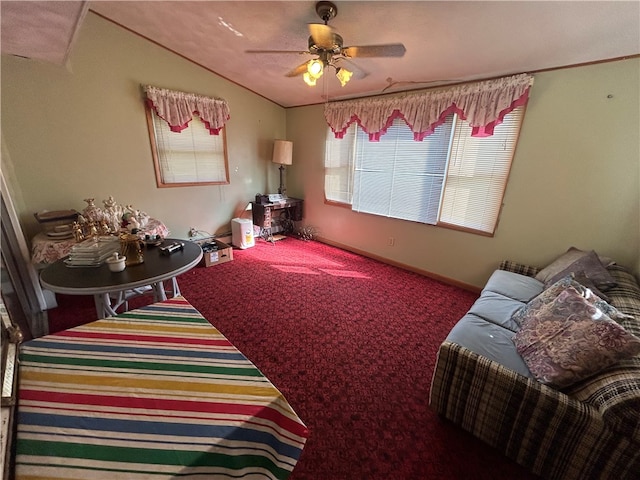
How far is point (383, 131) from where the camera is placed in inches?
131

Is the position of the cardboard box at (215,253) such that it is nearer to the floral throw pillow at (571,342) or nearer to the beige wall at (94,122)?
the beige wall at (94,122)

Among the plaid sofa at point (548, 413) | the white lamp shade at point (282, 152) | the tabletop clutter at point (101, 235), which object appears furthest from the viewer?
the white lamp shade at point (282, 152)

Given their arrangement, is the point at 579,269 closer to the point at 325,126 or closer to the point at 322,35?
the point at 322,35

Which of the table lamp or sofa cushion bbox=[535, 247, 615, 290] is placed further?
the table lamp

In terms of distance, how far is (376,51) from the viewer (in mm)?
1827

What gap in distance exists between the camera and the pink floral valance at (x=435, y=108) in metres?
2.40

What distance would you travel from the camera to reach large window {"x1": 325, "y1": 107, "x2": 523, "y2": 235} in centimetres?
269

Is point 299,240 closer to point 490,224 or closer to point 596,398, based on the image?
point 490,224

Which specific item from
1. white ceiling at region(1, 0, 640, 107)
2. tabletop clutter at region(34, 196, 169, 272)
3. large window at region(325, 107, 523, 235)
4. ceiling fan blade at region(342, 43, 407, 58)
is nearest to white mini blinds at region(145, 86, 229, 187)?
white ceiling at region(1, 0, 640, 107)

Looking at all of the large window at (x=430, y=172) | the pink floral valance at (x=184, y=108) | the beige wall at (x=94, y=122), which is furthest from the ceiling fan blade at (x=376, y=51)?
the beige wall at (x=94, y=122)

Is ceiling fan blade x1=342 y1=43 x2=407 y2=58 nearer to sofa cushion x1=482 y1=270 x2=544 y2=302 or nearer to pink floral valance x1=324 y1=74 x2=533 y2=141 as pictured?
pink floral valance x1=324 y1=74 x2=533 y2=141

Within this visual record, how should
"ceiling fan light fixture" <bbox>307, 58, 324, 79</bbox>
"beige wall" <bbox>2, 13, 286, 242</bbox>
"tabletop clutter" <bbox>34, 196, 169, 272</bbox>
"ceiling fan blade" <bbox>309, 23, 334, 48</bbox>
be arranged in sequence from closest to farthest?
1. "ceiling fan blade" <bbox>309, 23, 334, 48</bbox>
2. "tabletop clutter" <bbox>34, 196, 169, 272</bbox>
3. "ceiling fan light fixture" <bbox>307, 58, 324, 79</bbox>
4. "beige wall" <bbox>2, 13, 286, 242</bbox>

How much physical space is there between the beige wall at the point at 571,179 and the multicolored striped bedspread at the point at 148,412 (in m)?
2.90

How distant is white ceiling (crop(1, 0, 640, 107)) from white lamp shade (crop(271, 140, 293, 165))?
121cm
